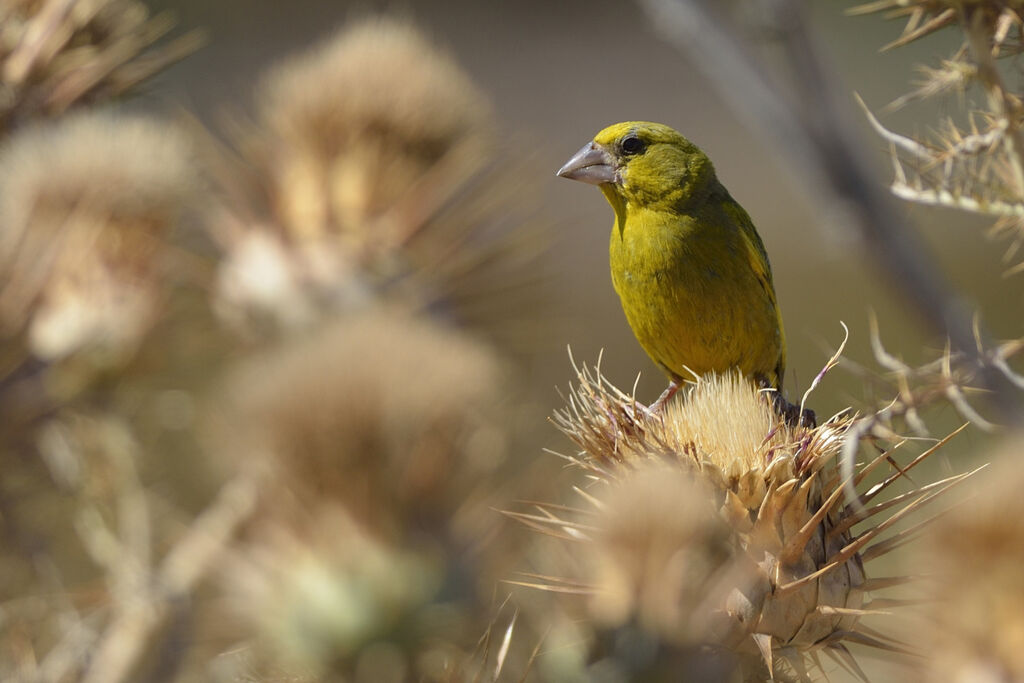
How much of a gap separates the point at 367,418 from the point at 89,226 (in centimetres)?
116

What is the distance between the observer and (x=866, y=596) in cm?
166

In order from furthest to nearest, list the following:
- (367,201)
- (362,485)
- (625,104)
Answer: (625,104), (367,201), (362,485)

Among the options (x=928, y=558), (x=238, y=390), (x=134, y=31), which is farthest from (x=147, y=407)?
(x=928, y=558)

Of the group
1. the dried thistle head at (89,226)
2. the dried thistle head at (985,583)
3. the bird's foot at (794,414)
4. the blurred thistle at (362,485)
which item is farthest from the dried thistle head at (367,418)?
the dried thistle head at (985,583)

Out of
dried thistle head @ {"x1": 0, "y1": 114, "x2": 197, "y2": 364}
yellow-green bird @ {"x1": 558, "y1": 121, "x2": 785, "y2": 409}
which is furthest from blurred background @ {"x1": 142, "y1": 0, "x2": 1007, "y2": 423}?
yellow-green bird @ {"x1": 558, "y1": 121, "x2": 785, "y2": 409}

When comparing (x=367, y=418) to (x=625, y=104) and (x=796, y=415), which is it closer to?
(x=796, y=415)

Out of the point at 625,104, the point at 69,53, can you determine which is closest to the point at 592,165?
the point at 69,53

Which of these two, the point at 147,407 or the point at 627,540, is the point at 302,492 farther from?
the point at 147,407

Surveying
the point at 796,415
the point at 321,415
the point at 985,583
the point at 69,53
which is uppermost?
the point at 69,53

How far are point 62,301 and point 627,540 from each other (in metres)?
1.66

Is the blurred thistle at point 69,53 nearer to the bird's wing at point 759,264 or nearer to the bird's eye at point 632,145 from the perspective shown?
the bird's eye at point 632,145

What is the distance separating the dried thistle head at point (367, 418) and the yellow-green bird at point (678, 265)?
1.04ft

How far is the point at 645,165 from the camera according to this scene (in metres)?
2.10

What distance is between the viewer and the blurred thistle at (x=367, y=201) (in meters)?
2.89
